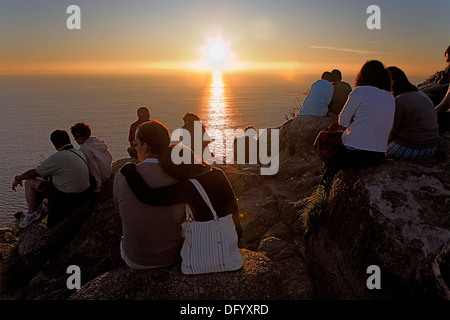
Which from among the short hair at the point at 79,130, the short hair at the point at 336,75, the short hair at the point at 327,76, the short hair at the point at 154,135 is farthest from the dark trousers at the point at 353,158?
the short hair at the point at 336,75

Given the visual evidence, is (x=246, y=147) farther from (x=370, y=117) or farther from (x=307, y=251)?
(x=370, y=117)

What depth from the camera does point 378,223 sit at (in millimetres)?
4164

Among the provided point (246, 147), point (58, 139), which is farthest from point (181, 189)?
point (246, 147)

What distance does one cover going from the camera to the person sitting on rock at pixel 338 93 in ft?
34.3

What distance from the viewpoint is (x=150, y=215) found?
3.63m

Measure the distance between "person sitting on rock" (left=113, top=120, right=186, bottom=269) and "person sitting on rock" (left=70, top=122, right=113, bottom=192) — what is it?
418cm

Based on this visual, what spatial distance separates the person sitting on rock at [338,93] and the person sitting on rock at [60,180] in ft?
27.8

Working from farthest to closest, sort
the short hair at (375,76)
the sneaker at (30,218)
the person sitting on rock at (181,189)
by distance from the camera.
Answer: the sneaker at (30,218) < the short hair at (375,76) < the person sitting on rock at (181,189)

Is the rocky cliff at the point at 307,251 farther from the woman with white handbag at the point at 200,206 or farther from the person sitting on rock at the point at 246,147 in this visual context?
the person sitting on rock at the point at 246,147

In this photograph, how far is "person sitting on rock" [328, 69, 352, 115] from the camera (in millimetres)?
10461

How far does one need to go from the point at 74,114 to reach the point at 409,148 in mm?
109661

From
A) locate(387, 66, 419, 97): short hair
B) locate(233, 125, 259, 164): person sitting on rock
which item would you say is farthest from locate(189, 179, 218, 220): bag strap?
locate(233, 125, 259, 164): person sitting on rock

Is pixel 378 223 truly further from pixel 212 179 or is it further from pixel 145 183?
pixel 145 183

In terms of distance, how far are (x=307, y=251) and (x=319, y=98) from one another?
22.3 ft
